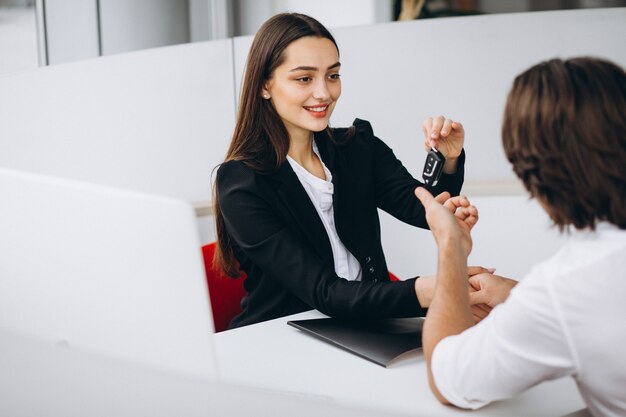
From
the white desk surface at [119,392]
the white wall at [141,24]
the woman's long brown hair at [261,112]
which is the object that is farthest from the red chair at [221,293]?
the white wall at [141,24]

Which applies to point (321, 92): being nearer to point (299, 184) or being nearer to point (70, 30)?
point (299, 184)

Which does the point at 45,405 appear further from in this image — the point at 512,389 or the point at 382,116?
the point at 382,116

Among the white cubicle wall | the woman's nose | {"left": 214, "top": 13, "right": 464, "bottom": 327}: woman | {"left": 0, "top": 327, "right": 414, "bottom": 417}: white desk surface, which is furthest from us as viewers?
the white cubicle wall

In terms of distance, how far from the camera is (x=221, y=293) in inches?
82.7

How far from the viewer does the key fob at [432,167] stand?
178 cm

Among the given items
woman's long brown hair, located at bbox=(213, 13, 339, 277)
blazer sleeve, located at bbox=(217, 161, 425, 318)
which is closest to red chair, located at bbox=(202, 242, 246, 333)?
woman's long brown hair, located at bbox=(213, 13, 339, 277)

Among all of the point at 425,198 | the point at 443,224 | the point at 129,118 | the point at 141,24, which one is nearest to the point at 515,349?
the point at 443,224

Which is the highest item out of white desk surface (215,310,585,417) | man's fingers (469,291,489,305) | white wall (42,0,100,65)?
white wall (42,0,100,65)

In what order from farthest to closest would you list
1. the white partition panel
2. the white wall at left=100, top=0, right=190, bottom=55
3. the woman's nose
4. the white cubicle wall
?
the white wall at left=100, top=0, right=190, bottom=55, the white cubicle wall, the white partition panel, the woman's nose

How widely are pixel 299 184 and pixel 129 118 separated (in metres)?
1.40

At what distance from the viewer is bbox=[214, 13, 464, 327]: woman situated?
169cm

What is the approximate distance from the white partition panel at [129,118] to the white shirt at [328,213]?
1198mm

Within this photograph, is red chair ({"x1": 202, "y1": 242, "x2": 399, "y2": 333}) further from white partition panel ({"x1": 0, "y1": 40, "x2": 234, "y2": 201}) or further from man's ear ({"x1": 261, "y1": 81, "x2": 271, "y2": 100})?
white partition panel ({"x1": 0, "y1": 40, "x2": 234, "y2": 201})

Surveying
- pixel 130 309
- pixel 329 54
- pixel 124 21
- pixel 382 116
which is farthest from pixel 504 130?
pixel 124 21
